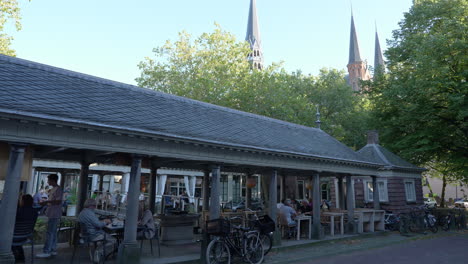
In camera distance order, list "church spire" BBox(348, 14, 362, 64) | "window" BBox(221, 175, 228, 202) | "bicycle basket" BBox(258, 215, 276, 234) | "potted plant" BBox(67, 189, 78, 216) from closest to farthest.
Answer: "bicycle basket" BBox(258, 215, 276, 234) < "potted plant" BBox(67, 189, 78, 216) < "window" BBox(221, 175, 228, 202) < "church spire" BBox(348, 14, 362, 64)

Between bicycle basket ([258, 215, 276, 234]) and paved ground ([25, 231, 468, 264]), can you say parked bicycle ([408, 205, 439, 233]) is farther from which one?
bicycle basket ([258, 215, 276, 234])

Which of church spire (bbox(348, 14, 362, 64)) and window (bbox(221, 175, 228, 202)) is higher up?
church spire (bbox(348, 14, 362, 64))

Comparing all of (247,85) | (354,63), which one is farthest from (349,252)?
(354,63)

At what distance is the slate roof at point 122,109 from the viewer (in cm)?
757

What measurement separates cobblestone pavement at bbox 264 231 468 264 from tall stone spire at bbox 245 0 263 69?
2669 inches

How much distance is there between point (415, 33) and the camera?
23.4 meters

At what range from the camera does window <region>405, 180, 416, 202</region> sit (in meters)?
21.2

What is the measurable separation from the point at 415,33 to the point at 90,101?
2319 cm

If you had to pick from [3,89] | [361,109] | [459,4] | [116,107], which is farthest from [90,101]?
[361,109]

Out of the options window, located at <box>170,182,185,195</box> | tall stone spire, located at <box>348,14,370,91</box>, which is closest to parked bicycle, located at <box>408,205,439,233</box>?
window, located at <box>170,182,185,195</box>

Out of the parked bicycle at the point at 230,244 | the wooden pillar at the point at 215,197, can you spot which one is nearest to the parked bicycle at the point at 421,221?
the parked bicycle at the point at 230,244

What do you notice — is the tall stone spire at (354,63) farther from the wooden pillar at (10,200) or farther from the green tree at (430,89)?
the wooden pillar at (10,200)

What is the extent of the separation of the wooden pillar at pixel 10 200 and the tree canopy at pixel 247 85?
69.0ft

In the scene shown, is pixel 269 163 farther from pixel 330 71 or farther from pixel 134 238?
pixel 330 71
